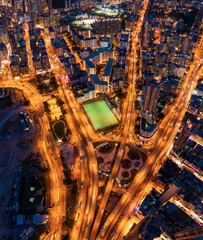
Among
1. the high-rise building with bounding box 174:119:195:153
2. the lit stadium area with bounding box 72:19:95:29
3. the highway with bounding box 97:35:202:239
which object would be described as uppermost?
the lit stadium area with bounding box 72:19:95:29

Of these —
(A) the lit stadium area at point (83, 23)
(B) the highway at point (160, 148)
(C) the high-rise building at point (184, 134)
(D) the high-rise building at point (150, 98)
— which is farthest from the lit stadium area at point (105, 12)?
(C) the high-rise building at point (184, 134)

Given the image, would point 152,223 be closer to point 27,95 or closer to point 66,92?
point 66,92

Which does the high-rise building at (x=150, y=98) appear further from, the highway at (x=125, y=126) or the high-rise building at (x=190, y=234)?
the high-rise building at (x=190, y=234)

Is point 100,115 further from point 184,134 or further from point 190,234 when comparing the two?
point 190,234

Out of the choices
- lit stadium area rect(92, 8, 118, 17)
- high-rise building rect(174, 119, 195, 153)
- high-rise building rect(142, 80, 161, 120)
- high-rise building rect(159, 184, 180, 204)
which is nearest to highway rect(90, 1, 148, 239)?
high-rise building rect(142, 80, 161, 120)

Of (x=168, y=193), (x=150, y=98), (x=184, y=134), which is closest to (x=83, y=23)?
(x=150, y=98)

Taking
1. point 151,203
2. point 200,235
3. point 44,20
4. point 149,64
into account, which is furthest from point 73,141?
point 44,20

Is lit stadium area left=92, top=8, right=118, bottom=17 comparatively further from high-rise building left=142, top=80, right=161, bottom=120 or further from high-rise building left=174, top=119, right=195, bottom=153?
high-rise building left=174, top=119, right=195, bottom=153
